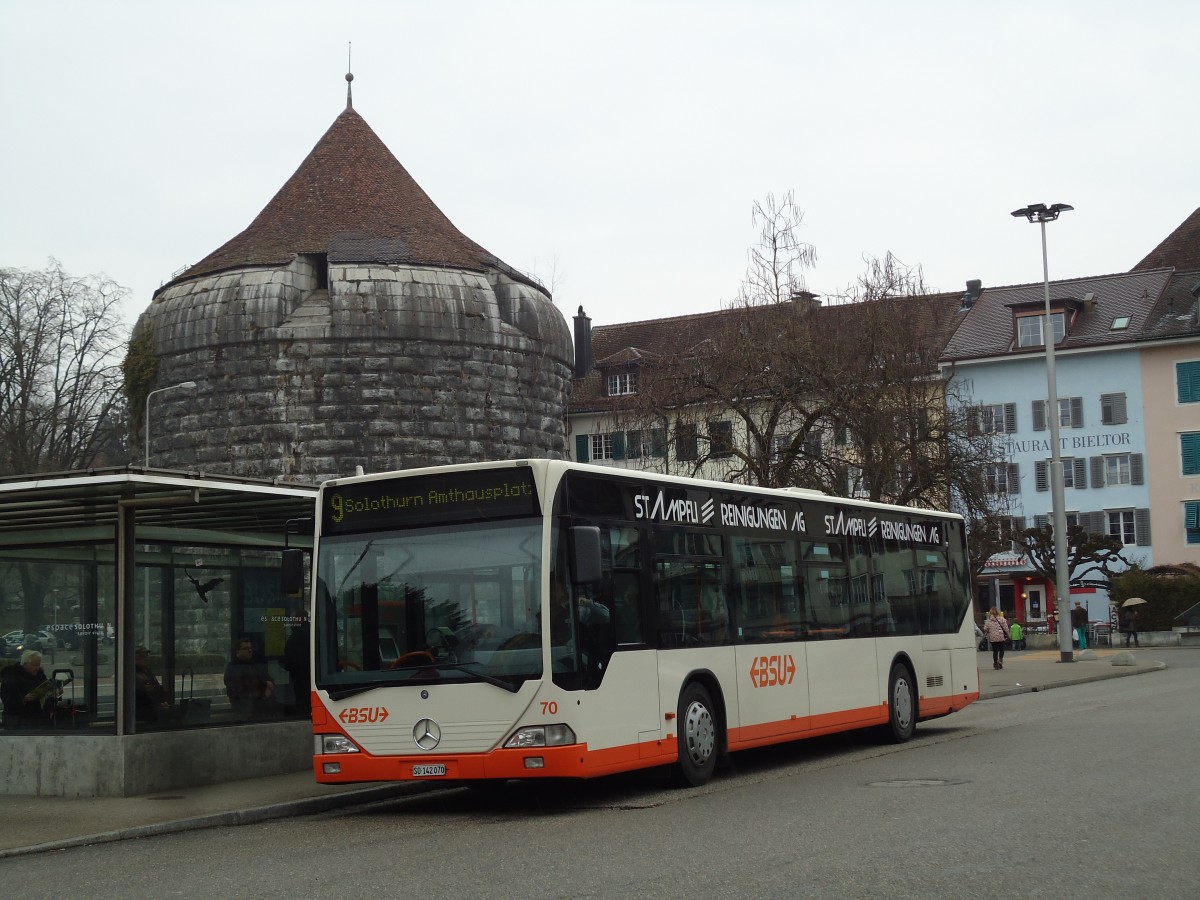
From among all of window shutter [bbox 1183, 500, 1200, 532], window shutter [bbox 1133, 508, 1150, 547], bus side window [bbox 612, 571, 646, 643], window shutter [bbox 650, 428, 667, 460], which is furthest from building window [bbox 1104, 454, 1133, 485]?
bus side window [bbox 612, 571, 646, 643]

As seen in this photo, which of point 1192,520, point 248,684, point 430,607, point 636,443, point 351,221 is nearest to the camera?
point 430,607

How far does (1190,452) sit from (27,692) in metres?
54.1

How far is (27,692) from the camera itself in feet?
50.2

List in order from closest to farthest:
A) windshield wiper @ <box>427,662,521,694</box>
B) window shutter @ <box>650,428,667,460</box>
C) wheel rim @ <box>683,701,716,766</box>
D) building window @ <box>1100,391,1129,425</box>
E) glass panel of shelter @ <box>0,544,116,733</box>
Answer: windshield wiper @ <box>427,662,521,694</box>
wheel rim @ <box>683,701,716,766</box>
glass panel of shelter @ <box>0,544,116,733</box>
window shutter @ <box>650,428,667,460</box>
building window @ <box>1100,391,1129,425</box>

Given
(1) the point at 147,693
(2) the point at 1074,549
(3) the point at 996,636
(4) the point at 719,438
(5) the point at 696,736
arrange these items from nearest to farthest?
(5) the point at 696,736, (1) the point at 147,693, (4) the point at 719,438, (3) the point at 996,636, (2) the point at 1074,549

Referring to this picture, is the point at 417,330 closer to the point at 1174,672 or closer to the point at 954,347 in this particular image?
the point at 1174,672

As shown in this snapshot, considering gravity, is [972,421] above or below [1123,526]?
above

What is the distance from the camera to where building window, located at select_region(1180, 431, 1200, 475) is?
200ft

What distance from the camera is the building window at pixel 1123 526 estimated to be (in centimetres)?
6216

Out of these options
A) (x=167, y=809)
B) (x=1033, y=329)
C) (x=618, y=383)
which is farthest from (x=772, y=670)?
(x=618, y=383)

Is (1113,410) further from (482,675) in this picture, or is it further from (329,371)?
(482,675)

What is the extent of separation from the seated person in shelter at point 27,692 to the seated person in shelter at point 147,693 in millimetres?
938

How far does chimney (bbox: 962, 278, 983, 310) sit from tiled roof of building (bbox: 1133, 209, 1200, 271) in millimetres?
7119

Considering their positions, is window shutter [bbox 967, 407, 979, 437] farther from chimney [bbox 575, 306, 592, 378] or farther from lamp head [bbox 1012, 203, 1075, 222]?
chimney [bbox 575, 306, 592, 378]
